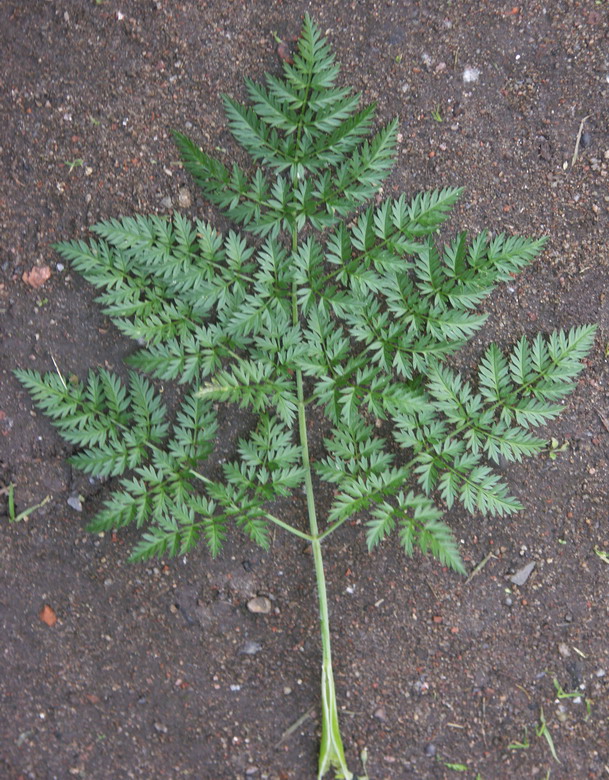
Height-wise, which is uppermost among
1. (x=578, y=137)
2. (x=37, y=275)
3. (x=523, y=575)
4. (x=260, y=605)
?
(x=578, y=137)

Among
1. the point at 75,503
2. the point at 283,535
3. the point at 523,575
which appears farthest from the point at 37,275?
the point at 523,575

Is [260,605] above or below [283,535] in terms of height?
below

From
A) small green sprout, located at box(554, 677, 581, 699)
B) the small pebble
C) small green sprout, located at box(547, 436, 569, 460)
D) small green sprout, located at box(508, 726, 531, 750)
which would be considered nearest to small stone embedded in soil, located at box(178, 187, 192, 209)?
the small pebble

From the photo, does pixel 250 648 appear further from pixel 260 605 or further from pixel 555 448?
pixel 555 448

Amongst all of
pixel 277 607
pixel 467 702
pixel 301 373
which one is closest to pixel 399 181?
pixel 301 373

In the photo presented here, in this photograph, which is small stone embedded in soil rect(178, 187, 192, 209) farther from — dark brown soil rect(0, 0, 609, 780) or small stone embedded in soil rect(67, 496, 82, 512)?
small stone embedded in soil rect(67, 496, 82, 512)

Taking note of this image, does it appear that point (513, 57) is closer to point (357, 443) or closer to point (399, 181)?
point (399, 181)

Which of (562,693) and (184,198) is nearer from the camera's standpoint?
(184,198)
